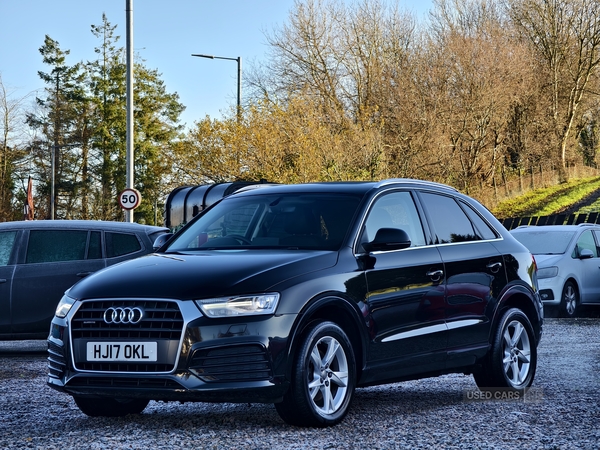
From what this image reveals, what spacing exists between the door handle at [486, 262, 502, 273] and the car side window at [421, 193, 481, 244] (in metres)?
0.25

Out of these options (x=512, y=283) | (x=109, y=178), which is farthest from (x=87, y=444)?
(x=109, y=178)

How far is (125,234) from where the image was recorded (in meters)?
12.8

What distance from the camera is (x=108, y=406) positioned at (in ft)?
23.6

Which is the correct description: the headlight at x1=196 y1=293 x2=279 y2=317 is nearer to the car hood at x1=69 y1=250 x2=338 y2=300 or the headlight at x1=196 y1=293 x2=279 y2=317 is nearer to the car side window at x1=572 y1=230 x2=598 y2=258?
the car hood at x1=69 y1=250 x2=338 y2=300

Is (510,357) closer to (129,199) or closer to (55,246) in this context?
(55,246)

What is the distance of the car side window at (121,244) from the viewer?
41.5 feet

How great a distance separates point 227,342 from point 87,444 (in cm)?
100

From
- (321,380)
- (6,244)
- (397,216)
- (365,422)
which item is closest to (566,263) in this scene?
(6,244)

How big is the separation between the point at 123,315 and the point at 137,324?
0.38ft

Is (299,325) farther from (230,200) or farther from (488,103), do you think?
(488,103)

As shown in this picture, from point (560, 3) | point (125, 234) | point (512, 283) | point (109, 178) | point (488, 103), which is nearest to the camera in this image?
point (512, 283)

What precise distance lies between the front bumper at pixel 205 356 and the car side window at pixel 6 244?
650 cm

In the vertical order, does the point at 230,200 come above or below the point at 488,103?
below

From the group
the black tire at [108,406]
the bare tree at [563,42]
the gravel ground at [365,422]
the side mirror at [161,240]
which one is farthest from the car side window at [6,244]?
the bare tree at [563,42]
